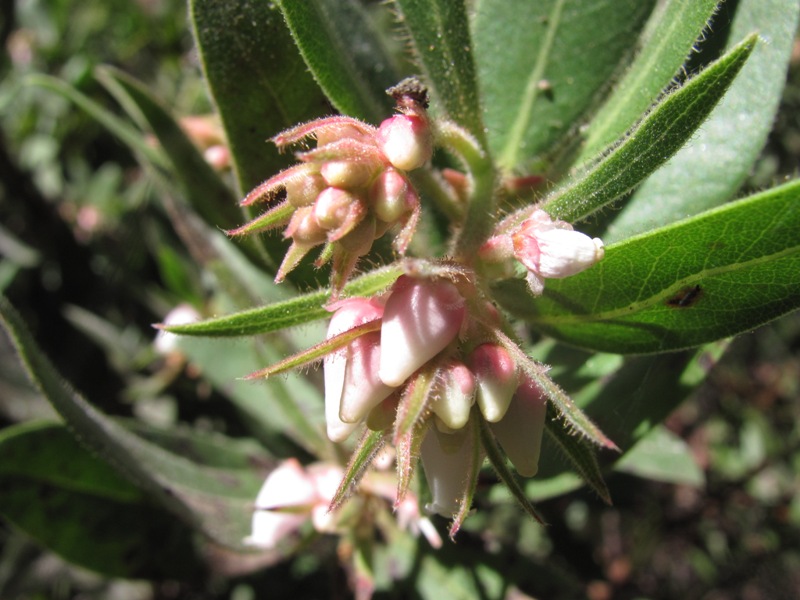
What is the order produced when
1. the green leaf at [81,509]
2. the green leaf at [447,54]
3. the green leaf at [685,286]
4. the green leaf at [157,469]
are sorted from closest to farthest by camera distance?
the green leaf at [685,286], the green leaf at [447,54], the green leaf at [157,469], the green leaf at [81,509]

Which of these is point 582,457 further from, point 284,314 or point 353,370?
point 284,314

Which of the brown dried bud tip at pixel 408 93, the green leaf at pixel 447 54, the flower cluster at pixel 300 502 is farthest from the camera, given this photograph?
the flower cluster at pixel 300 502

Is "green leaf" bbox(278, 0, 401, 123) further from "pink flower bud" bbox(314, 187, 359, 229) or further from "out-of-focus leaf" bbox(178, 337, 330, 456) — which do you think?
"out-of-focus leaf" bbox(178, 337, 330, 456)

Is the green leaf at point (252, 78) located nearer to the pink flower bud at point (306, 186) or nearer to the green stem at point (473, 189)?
the green stem at point (473, 189)

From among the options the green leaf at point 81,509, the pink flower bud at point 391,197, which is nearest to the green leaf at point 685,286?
the pink flower bud at point 391,197

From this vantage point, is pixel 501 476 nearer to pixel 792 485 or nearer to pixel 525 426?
pixel 525 426

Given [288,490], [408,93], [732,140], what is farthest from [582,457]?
[288,490]

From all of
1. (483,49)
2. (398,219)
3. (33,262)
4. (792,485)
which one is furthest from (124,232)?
(792,485)

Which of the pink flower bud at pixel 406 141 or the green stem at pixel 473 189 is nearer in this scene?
the pink flower bud at pixel 406 141
